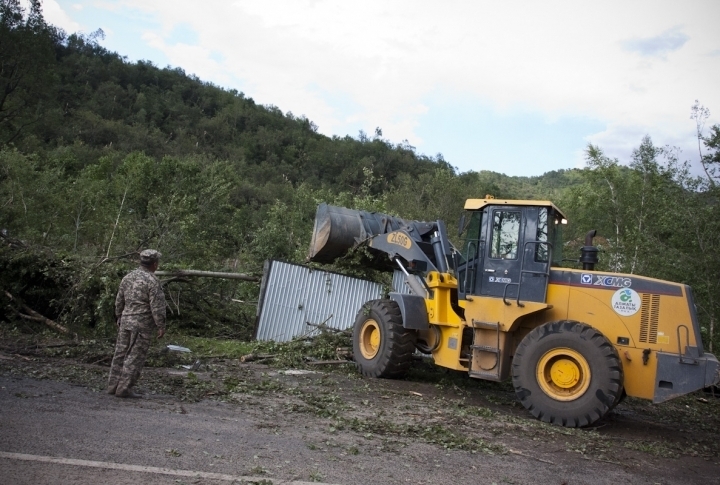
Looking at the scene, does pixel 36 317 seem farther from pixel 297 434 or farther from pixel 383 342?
pixel 297 434

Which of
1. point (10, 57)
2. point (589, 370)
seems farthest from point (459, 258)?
point (10, 57)

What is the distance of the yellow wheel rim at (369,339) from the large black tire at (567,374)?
10.3 ft

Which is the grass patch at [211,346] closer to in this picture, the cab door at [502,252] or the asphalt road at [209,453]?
the asphalt road at [209,453]

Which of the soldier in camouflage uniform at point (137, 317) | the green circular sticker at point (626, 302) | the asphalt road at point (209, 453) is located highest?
the green circular sticker at point (626, 302)

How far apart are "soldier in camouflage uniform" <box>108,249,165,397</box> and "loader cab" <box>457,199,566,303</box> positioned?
15.2 ft

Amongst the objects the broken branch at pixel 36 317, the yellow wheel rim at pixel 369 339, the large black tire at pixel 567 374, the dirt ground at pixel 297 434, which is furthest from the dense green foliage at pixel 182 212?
the large black tire at pixel 567 374

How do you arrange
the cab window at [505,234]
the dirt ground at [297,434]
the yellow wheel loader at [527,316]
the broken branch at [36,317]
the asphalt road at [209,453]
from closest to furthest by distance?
the asphalt road at [209,453] < the dirt ground at [297,434] < the yellow wheel loader at [527,316] < the cab window at [505,234] < the broken branch at [36,317]

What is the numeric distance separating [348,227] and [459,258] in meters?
2.36

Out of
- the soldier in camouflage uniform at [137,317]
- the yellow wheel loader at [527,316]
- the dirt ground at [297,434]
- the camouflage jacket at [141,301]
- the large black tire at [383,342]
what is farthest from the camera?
the large black tire at [383,342]

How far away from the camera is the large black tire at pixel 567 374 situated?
25.7ft

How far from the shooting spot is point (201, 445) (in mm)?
5473

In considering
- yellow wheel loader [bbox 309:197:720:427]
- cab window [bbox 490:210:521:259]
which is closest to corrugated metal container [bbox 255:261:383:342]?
yellow wheel loader [bbox 309:197:720:427]

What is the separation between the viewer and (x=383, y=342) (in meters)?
10.8

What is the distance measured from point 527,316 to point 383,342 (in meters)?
2.62
